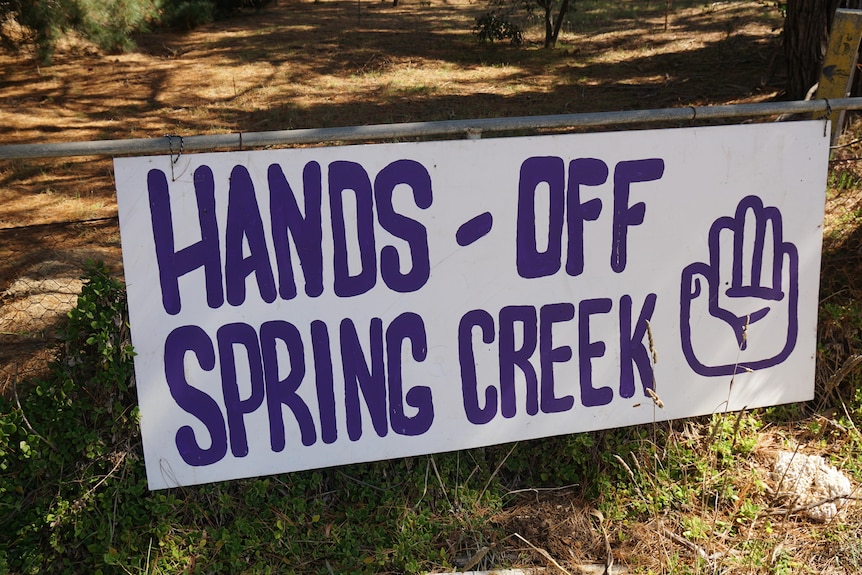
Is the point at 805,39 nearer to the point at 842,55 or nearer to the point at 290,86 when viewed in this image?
the point at 842,55

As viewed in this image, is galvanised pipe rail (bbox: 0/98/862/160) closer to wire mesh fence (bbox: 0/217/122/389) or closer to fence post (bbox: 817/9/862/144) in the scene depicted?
fence post (bbox: 817/9/862/144)

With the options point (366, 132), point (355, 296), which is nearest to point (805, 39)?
point (366, 132)

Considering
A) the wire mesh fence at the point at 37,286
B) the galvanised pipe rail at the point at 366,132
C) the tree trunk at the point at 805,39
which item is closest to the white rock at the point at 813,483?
the galvanised pipe rail at the point at 366,132

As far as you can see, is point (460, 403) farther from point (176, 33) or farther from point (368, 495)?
point (176, 33)

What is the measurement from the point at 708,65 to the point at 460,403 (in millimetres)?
7330

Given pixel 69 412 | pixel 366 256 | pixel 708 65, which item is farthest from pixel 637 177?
pixel 708 65

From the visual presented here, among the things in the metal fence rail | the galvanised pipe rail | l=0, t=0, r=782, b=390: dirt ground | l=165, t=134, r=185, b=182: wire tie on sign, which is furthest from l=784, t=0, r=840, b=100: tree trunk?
l=165, t=134, r=185, b=182: wire tie on sign

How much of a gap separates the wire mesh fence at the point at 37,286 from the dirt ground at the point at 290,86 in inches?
0.4

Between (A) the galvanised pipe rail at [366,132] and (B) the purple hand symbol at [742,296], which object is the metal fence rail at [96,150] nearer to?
(A) the galvanised pipe rail at [366,132]

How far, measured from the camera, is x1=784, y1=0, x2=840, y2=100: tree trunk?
571 cm

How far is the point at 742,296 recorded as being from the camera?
10.4ft

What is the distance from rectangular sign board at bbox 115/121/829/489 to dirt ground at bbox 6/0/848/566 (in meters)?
0.69

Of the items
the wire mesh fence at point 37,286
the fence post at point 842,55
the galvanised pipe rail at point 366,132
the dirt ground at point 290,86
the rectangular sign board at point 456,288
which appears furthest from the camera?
the dirt ground at point 290,86

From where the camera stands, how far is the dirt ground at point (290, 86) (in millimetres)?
4988
